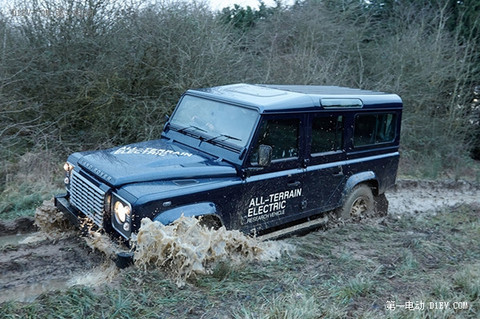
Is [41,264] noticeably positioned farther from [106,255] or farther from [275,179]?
[275,179]

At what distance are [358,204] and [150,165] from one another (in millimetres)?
3320

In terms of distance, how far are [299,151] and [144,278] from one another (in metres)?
2.49

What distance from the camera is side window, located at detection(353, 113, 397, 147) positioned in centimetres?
609

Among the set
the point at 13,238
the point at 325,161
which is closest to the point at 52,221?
the point at 13,238

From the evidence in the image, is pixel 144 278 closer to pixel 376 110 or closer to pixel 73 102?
pixel 376 110

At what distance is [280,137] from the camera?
5.14m

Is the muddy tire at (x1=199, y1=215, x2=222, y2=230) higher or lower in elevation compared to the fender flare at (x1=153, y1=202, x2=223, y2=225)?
lower

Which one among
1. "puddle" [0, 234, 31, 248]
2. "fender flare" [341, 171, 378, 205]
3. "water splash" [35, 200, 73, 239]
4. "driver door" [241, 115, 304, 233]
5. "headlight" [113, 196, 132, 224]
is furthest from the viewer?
"fender flare" [341, 171, 378, 205]

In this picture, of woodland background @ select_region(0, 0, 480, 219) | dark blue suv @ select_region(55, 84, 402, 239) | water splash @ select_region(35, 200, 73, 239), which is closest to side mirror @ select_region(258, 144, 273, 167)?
dark blue suv @ select_region(55, 84, 402, 239)

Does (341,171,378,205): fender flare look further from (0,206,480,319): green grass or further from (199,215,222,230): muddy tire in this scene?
(199,215,222,230): muddy tire

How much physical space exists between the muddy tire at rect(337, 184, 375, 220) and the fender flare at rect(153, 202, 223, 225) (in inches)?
92.2

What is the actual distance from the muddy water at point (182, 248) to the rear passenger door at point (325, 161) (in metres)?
1.65

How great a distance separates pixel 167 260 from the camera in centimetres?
390

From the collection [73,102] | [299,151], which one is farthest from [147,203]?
[73,102]
